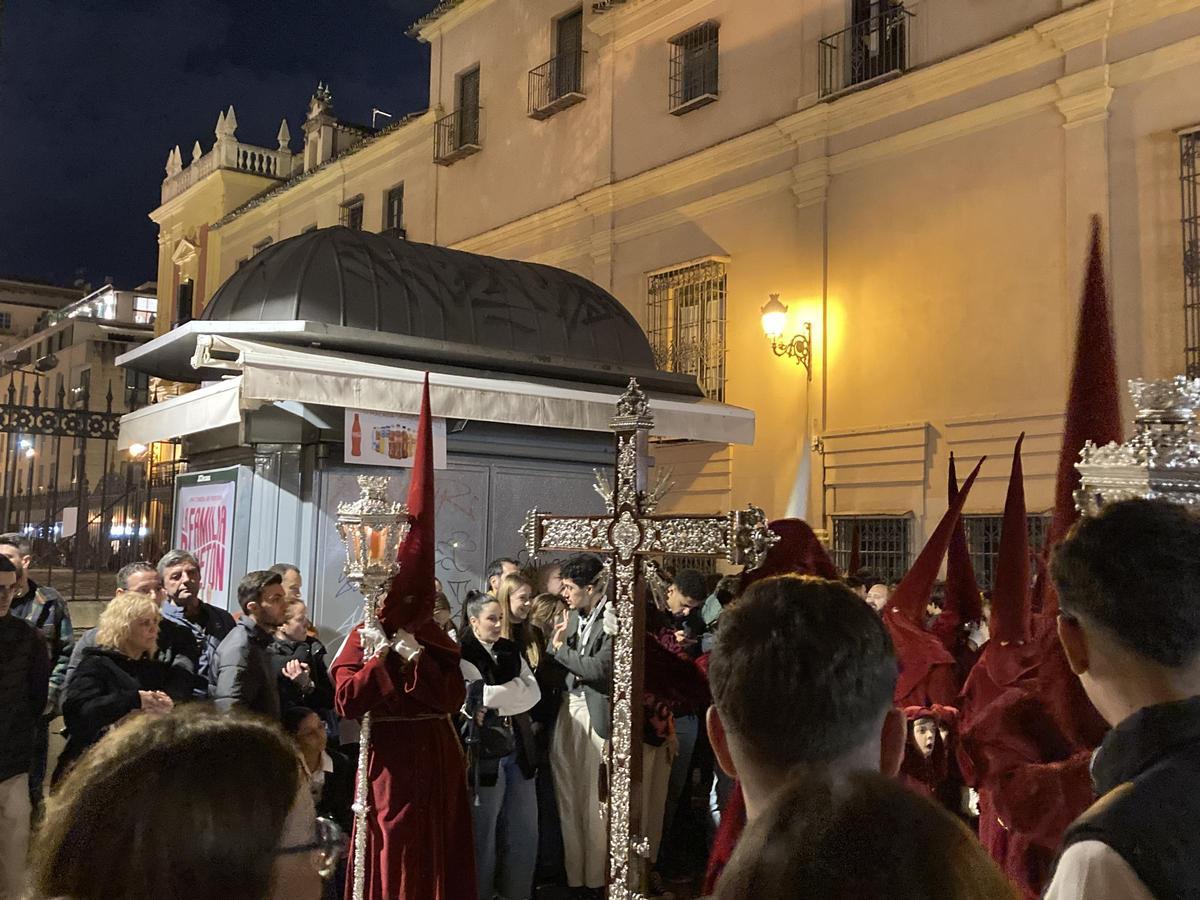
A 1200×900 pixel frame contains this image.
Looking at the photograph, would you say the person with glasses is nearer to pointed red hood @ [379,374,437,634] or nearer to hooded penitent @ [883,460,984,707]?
hooded penitent @ [883,460,984,707]

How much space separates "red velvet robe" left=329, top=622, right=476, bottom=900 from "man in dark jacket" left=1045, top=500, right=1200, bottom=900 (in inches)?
140

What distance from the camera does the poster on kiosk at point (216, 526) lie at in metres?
8.74

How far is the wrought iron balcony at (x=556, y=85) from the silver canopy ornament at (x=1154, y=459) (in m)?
15.7

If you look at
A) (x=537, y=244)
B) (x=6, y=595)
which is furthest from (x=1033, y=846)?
(x=537, y=244)

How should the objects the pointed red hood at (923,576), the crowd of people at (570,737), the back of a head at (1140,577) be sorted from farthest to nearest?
the pointed red hood at (923,576) < the back of a head at (1140,577) < the crowd of people at (570,737)

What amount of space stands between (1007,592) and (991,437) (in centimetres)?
886

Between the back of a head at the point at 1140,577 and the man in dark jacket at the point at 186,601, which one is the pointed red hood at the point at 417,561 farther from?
the back of a head at the point at 1140,577

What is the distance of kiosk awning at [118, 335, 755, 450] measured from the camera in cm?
778

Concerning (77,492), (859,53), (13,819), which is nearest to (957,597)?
(13,819)

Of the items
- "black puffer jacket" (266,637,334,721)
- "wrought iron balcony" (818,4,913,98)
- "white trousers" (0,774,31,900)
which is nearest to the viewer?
"white trousers" (0,774,31,900)

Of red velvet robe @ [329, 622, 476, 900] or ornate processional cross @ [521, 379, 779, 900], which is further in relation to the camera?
red velvet robe @ [329, 622, 476, 900]

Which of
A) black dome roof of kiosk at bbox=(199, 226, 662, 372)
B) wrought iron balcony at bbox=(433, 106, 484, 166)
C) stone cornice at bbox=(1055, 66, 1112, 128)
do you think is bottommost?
black dome roof of kiosk at bbox=(199, 226, 662, 372)

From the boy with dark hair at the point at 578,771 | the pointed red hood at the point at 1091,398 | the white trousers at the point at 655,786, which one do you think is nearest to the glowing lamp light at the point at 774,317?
the boy with dark hair at the point at 578,771

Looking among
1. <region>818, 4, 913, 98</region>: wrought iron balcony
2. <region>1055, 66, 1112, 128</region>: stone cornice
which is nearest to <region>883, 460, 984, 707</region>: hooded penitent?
<region>1055, 66, 1112, 128</region>: stone cornice
